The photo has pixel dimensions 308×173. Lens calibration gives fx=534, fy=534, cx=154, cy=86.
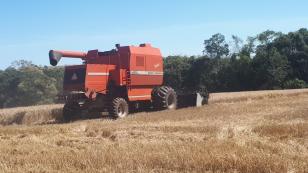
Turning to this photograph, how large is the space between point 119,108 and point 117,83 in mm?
1165

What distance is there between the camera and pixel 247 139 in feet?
33.6

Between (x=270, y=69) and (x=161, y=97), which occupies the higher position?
(x=270, y=69)

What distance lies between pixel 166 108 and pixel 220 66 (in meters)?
38.9

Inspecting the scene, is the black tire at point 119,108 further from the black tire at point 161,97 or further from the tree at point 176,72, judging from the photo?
the tree at point 176,72

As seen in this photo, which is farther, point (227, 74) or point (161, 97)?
point (227, 74)

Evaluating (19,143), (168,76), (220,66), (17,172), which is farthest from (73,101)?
(220,66)

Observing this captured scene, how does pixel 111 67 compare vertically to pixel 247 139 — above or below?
above

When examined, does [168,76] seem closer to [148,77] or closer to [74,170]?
[148,77]

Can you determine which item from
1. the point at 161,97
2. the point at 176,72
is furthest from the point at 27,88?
the point at 161,97

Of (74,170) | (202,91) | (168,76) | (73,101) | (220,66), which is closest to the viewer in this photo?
(74,170)

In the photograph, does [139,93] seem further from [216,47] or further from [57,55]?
[216,47]

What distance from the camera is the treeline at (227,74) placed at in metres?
54.1

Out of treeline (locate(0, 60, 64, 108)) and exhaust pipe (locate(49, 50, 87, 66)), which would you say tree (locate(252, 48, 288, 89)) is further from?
exhaust pipe (locate(49, 50, 87, 66))

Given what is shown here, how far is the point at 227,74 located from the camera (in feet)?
190
